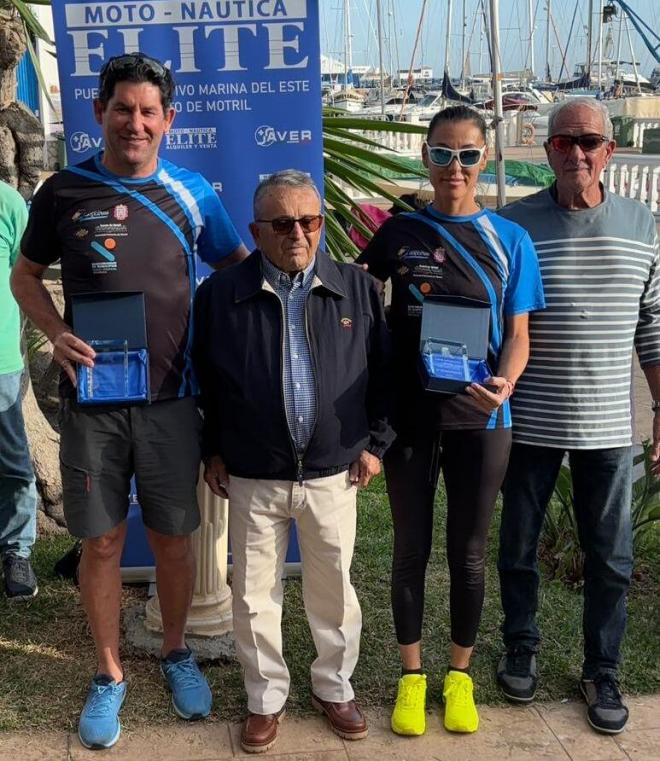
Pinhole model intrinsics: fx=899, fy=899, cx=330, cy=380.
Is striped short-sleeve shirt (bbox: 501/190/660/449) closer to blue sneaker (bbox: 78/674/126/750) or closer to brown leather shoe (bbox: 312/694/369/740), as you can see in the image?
brown leather shoe (bbox: 312/694/369/740)

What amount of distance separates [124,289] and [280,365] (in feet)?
1.74

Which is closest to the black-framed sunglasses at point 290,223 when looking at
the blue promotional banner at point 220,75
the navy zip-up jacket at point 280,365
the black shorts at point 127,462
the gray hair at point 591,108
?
the navy zip-up jacket at point 280,365

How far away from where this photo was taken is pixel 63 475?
2.88m

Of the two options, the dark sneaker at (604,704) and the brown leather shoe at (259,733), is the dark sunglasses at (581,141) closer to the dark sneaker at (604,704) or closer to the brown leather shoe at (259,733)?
the dark sneaker at (604,704)

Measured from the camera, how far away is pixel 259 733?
115 inches

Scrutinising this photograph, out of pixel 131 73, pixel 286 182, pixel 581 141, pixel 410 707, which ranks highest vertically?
pixel 131 73

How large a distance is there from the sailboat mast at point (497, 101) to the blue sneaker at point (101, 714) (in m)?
3.72

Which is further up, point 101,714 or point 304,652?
point 101,714

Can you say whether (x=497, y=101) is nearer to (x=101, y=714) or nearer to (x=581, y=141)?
(x=581, y=141)

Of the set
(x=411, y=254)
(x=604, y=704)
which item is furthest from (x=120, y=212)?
(x=604, y=704)

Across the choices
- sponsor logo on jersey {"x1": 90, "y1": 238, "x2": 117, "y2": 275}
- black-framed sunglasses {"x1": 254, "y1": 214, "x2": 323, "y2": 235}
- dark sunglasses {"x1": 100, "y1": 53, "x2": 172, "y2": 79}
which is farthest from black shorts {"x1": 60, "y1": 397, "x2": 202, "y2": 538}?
dark sunglasses {"x1": 100, "y1": 53, "x2": 172, "y2": 79}

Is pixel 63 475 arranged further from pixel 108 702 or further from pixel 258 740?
pixel 258 740

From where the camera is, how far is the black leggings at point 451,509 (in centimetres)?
283

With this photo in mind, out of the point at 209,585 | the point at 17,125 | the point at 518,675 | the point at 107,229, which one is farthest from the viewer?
the point at 17,125
